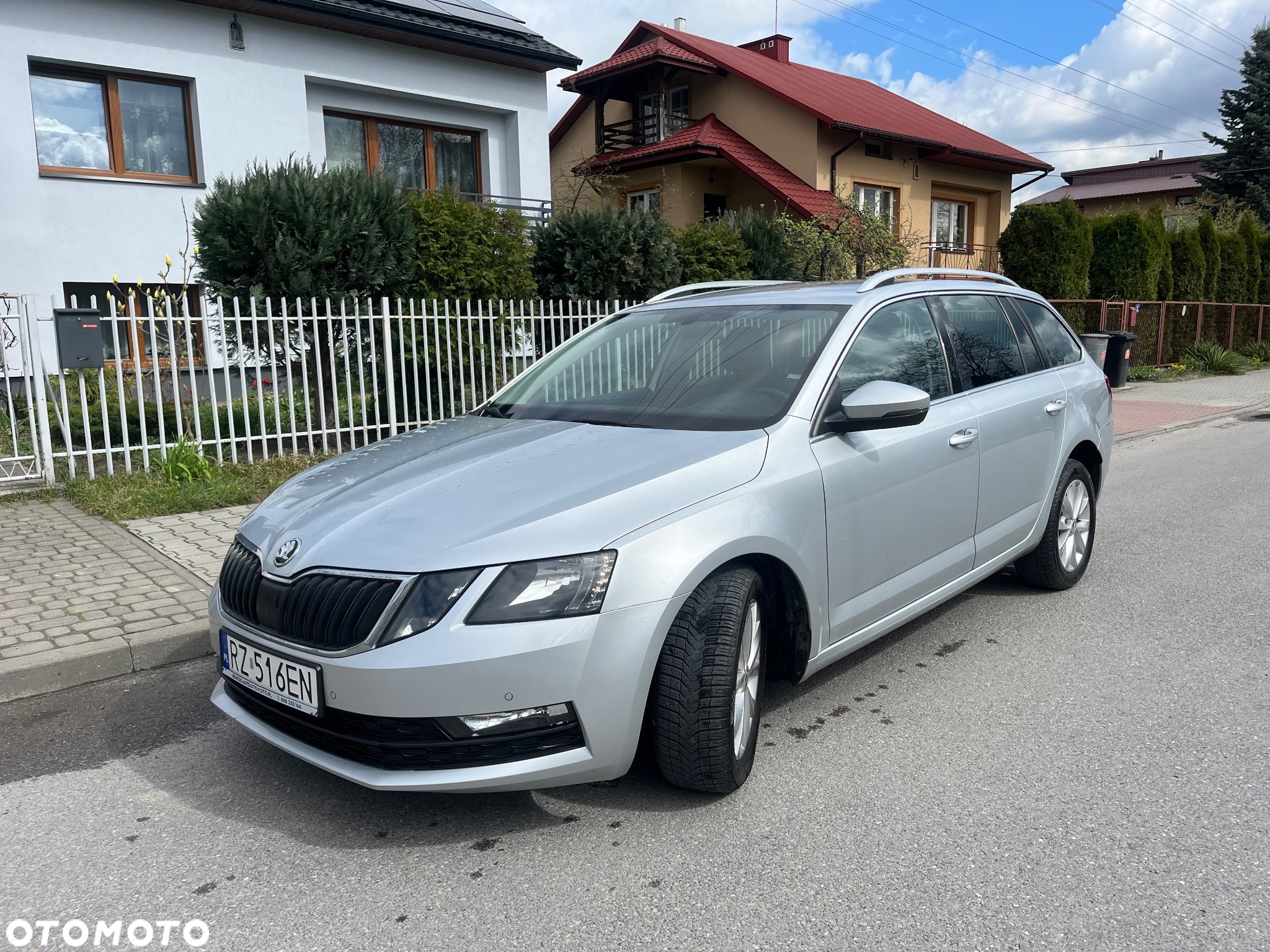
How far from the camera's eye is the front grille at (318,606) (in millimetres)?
2617

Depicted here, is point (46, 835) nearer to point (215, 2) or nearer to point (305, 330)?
point (305, 330)

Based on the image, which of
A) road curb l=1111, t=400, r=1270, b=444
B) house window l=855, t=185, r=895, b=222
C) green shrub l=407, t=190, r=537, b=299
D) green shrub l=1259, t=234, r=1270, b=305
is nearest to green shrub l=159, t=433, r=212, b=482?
green shrub l=407, t=190, r=537, b=299

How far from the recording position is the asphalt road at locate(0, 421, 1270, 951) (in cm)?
241

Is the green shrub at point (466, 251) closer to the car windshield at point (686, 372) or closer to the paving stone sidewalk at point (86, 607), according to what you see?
the paving stone sidewalk at point (86, 607)

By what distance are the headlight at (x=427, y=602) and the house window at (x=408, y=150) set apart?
44.5 feet

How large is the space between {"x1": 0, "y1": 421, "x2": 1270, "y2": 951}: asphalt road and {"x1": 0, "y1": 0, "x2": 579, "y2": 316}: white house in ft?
35.3

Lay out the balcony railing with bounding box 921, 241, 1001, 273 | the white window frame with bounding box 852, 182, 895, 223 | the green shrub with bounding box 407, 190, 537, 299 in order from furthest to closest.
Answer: the balcony railing with bounding box 921, 241, 1001, 273
the white window frame with bounding box 852, 182, 895, 223
the green shrub with bounding box 407, 190, 537, 299

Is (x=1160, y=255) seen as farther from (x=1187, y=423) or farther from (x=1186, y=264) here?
(x=1187, y=423)

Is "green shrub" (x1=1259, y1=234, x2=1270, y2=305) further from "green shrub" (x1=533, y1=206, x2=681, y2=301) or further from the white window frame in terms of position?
"green shrub" (x1=533, y1=206, x2=681, y2=301)

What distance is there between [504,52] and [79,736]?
48.5 ft

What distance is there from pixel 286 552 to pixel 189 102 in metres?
13.3

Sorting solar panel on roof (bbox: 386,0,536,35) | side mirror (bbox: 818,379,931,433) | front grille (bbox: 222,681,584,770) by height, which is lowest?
front grille (bbox: 222,681,584,770)

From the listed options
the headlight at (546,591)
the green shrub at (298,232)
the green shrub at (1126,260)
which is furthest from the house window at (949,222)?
the headlight at (546,591)

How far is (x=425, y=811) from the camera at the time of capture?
2.98 metres
